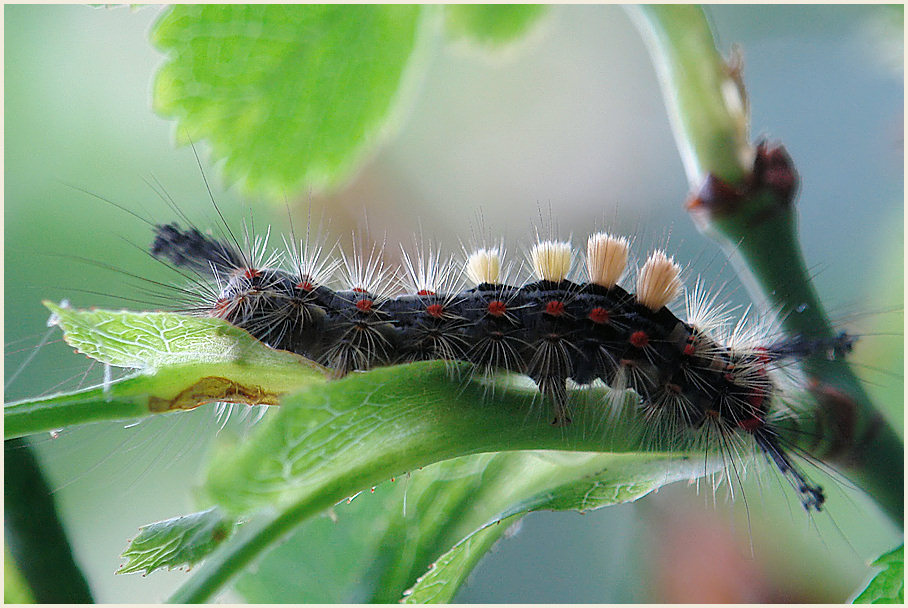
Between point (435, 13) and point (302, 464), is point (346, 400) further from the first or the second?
point (435, 13)

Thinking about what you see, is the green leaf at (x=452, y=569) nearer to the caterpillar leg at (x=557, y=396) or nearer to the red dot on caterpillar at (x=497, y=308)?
the caterpillar leg at (x=557, y=396)

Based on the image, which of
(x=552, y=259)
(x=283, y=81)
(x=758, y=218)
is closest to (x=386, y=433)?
(x=552, y=259)

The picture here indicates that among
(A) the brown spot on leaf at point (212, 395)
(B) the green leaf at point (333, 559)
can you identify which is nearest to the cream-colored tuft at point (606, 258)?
(B) the green leaf at point (333, 559)

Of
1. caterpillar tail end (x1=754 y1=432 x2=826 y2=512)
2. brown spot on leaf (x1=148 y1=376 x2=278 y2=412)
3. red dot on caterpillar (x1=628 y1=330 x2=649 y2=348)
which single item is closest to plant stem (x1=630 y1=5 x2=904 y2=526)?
caterpillar tail end (x1=754 y1=432 x2=826 y2=512)

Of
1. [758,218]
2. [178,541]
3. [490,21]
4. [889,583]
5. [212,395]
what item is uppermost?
[490,21]

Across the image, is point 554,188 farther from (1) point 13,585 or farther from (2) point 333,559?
(1) point 13,585

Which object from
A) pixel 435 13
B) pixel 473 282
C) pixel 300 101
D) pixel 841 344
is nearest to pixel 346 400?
pixel 473 282
